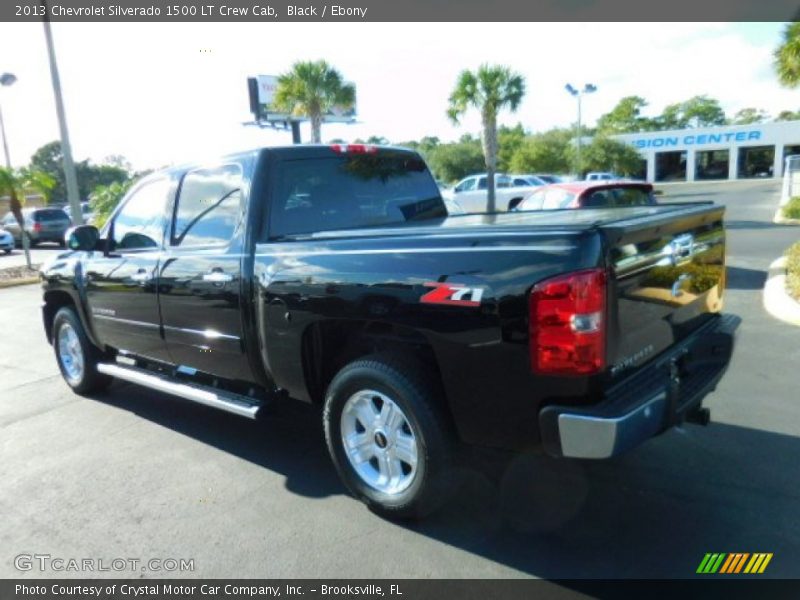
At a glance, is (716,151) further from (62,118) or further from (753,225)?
(62,118)

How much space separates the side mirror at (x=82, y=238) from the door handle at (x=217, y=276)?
166cm

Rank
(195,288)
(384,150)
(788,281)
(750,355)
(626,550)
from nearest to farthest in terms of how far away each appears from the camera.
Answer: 1. (626,550)
2. (195,288)
3. (384,150)
4. (750,355)
5. (788,281)

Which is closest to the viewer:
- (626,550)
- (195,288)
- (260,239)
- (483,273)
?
(483,273)

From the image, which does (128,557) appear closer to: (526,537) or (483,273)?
(526,537)

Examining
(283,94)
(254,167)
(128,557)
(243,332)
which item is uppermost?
(283,94)

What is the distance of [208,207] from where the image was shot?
4207mm

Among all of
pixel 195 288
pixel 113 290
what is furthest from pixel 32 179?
pixel 195 288

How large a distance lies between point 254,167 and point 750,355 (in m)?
4.71

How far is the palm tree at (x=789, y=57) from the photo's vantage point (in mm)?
14031

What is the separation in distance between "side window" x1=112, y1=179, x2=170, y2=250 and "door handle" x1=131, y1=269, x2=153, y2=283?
206 millimetres

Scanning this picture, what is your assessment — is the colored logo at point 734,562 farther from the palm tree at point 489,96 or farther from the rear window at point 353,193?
the palm tree at point 489,96

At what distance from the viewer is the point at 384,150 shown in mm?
4617

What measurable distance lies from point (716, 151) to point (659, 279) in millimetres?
59686

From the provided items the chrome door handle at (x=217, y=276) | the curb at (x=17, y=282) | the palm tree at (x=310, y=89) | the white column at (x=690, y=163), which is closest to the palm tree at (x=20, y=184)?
the curb at (x=17, y=282)
